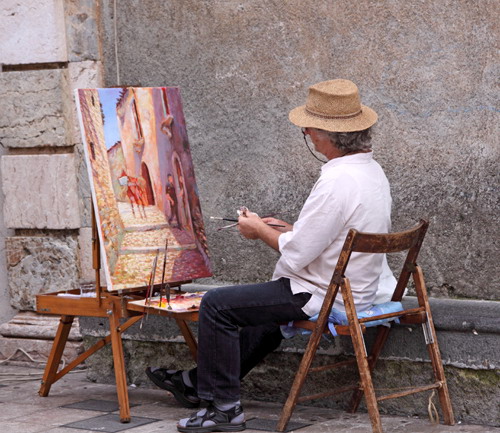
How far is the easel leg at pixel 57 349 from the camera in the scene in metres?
4.77

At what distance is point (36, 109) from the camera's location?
550 cm

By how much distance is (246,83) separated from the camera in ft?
16.4

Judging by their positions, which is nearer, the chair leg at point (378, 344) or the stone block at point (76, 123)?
the chair leg at point (378, 344)

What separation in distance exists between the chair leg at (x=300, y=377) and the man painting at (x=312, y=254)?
12 cm

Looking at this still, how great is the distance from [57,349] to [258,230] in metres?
1.27

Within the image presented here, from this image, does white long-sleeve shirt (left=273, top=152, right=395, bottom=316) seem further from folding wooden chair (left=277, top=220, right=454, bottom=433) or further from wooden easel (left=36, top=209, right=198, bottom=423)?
wooden easel (left=36, top=209, right=198, bottom=423)

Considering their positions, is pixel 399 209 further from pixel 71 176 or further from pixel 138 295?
pixel 71 176

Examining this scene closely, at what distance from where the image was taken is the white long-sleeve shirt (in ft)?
12.9

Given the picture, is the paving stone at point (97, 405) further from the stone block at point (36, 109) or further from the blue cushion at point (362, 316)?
the stone block at point (36, 109)

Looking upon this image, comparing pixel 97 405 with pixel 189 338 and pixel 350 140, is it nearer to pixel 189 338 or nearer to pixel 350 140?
pixel 189 338

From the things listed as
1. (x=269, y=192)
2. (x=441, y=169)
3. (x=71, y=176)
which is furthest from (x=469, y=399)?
(x=71, y=176)

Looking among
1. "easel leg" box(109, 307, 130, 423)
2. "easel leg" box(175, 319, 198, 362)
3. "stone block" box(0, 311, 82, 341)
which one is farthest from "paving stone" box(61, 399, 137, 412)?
"stone block" box(0, 311, 82, 341)

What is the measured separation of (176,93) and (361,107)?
93cm

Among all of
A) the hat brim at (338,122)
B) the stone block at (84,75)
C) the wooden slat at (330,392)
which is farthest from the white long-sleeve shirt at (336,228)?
the stone block at (84,75)
